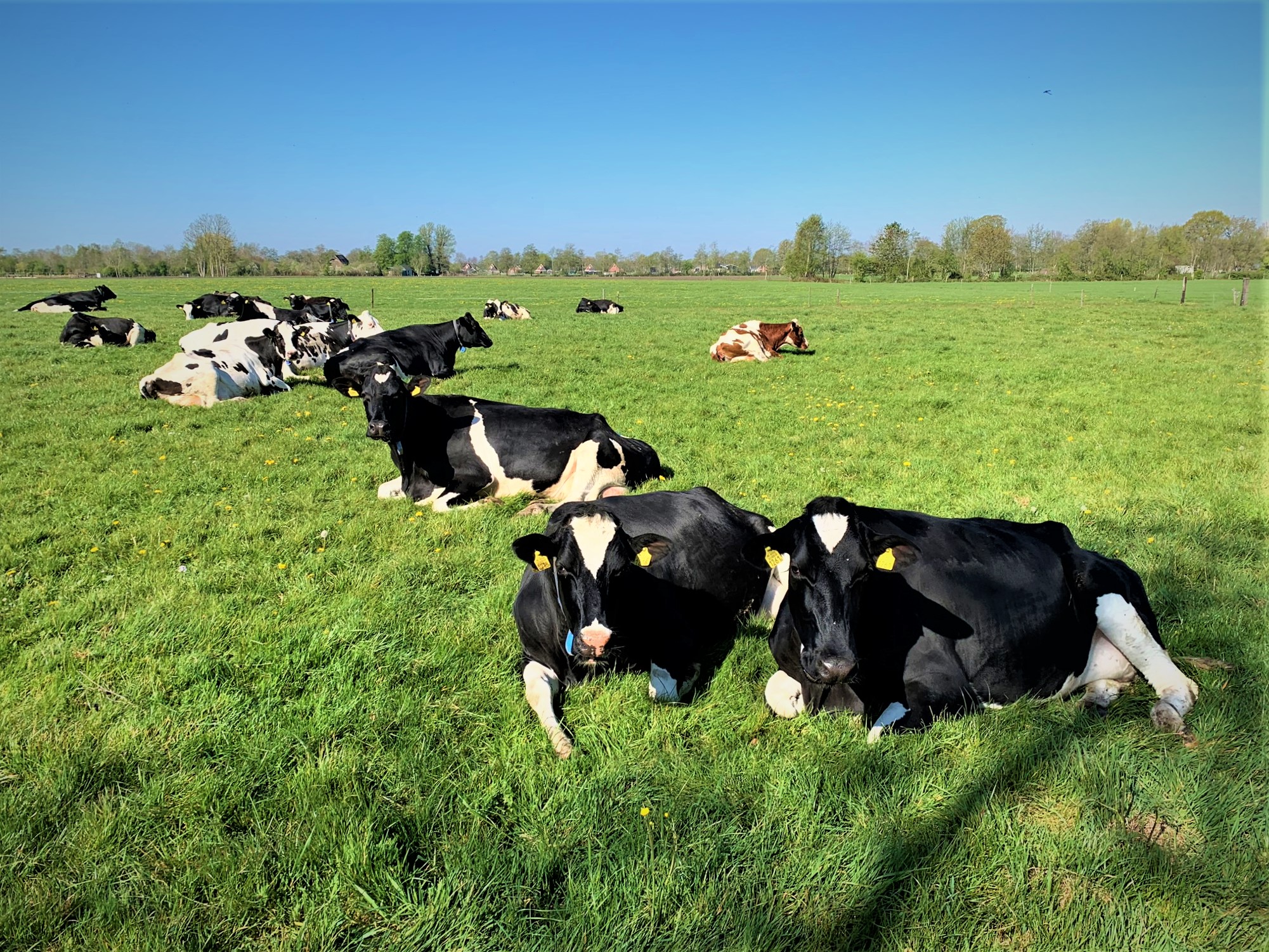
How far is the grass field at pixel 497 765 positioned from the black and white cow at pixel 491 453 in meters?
0.50

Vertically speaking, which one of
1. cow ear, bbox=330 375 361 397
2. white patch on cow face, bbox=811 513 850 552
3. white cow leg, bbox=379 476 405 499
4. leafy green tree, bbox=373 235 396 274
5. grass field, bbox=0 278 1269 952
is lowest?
grass field, bbox=0 278 1269 952

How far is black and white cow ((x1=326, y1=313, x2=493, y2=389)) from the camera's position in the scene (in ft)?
51.0

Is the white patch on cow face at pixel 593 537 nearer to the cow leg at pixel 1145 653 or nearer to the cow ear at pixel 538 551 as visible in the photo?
the cow ear at pixel 538 551

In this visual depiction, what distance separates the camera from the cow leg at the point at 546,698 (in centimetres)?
389

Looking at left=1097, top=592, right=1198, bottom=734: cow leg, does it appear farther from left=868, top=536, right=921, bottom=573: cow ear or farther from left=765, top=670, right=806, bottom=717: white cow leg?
left=765, top=670, right=806, bottom=717: white cow leg

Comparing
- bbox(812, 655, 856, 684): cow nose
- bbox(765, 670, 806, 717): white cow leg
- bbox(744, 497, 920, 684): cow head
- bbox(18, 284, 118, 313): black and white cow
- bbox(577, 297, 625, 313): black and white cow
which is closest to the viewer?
bbox(812, 655, 856, 684): cow nose

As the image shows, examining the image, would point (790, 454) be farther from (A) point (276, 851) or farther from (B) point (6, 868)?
(B) point (6, 868)

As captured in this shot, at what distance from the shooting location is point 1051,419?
38.7 feet

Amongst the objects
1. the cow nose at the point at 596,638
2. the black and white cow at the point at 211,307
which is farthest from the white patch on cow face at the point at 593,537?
the black and white cow at the point at 211,307

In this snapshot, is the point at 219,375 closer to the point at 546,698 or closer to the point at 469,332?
the point at 469,332

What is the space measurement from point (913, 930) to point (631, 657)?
2.17 m

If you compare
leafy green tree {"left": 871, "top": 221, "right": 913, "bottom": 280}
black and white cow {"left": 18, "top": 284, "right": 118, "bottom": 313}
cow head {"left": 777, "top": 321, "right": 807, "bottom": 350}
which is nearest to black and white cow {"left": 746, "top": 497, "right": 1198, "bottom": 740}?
cow head {"left": 777, "top": 321, "right": 807, "bottom": 350}

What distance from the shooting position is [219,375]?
13602mm

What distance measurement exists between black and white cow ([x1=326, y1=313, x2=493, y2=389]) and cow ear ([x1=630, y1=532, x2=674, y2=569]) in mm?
12235
